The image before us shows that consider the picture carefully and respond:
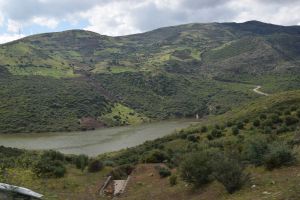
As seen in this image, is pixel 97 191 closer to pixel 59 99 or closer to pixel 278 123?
pixel 278 123

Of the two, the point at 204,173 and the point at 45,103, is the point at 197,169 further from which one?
the point at 45,103

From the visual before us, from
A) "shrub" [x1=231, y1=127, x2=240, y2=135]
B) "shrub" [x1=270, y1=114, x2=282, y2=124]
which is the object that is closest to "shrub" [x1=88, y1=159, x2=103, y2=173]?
"shrub" [x1=231, y1=127, x2=240, y2=135]

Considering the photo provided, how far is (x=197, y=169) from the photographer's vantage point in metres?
23.1

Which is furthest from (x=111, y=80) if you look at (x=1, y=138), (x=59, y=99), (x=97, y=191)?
(x=97, y=191)

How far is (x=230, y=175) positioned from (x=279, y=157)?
341 centimetres

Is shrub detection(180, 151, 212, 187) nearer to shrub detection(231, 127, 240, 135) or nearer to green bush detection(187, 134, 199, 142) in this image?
shrub detection(231, 127, 240, 135)

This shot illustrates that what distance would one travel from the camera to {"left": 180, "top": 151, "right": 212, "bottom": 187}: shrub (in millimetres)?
23041

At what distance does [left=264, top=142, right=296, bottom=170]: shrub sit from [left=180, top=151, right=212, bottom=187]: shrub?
Result: 3023mm

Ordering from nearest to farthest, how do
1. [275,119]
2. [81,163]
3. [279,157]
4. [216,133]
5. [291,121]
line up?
[279,157]
[81,163]
[291,121]
[275,119]
[216,133]

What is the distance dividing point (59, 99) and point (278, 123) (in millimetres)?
116404

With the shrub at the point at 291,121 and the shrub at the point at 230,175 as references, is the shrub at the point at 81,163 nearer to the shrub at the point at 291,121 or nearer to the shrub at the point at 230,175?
the shrub at the point at 230,175

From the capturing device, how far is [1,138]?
11250 cm

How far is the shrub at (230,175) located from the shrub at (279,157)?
93.5 inches

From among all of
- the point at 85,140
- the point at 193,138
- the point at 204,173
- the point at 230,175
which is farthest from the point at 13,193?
the point at 85,140
